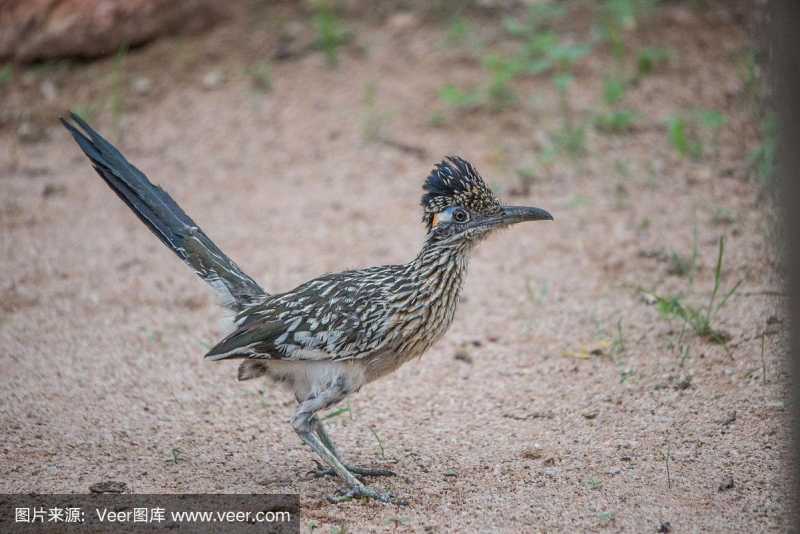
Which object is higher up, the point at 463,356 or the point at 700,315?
the point at 700,315

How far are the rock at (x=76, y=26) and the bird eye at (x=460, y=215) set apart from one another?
722cm

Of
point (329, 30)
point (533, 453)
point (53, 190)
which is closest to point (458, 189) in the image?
point (533, 453)

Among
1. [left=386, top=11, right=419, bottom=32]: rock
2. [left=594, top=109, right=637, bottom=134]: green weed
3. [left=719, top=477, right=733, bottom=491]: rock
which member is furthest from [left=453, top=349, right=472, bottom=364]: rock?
[left=386, top=11, right=419, bottom=32]: rock

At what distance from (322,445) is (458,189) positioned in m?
1.58

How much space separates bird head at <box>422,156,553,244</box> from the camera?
5422 mm

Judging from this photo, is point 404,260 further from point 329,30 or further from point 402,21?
point 402,21

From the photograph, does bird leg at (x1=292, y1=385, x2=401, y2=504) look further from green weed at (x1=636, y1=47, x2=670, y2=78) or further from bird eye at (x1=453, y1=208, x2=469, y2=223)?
green weed at (x1=636, y1=47, x2=670, y2=78)

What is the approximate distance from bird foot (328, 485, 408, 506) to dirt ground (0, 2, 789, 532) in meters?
0.08

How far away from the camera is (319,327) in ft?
17.4

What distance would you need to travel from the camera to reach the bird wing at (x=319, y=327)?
206 inches

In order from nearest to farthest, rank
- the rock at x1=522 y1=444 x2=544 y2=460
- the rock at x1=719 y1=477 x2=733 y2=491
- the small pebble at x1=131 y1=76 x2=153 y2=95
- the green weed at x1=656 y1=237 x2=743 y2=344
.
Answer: the rock at x1=719 y1=477 x2=733 y2=491 → the rock at x1=522 y1=444 x2=544 y2=460 → the green weed at x1=656 y1=237 x2=743 y2=344 → the small pebble at x1=131 y1=76 x2=153 y2=95

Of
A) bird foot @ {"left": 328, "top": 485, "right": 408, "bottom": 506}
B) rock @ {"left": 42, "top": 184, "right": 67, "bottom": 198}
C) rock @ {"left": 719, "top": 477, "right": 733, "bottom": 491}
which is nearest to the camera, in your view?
rock @ {"left": 719, "top": 477, "right": 733, "bottom": 491}

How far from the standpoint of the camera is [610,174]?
30.8 ft

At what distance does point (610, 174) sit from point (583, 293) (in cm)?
222
